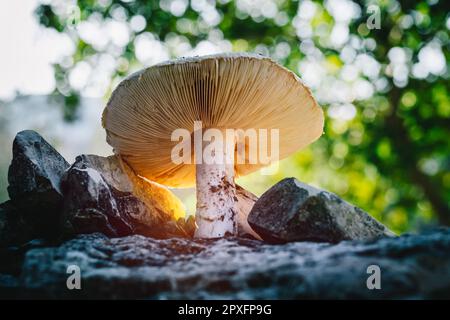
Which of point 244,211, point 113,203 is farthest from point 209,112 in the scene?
point 113,203

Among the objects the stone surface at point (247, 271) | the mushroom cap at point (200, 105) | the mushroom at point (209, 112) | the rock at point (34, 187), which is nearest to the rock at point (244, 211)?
the mushroom at point (209, 112)

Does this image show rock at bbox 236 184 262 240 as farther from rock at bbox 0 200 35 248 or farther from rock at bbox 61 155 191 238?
rock at bbox 0 200 35 248

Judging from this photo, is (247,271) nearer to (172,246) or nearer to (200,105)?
(172,246)

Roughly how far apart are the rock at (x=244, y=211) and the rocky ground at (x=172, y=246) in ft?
0.03

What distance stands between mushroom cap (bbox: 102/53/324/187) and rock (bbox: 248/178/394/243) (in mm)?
631

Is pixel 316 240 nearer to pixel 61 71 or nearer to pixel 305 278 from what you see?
pixel 305 278

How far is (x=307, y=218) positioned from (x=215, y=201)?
0.72 metres

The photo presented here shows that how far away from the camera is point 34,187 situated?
232 centimetres

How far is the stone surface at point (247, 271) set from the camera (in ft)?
4.40

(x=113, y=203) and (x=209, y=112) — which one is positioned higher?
(x=209, y=112)

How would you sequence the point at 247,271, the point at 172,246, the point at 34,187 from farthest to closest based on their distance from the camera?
the point at 34,187 < the point at 172,246 < the point at 247,271

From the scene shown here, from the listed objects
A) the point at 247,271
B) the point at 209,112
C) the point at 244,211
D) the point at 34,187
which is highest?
the point at 209,112

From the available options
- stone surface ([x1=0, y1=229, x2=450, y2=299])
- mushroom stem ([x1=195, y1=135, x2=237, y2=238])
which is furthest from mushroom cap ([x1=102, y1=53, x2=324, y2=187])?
stone surface ([x1=0, y1=229, x2=450, y2=299])

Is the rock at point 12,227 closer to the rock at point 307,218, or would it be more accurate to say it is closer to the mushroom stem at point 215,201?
the mushroom stem at point 215,201
